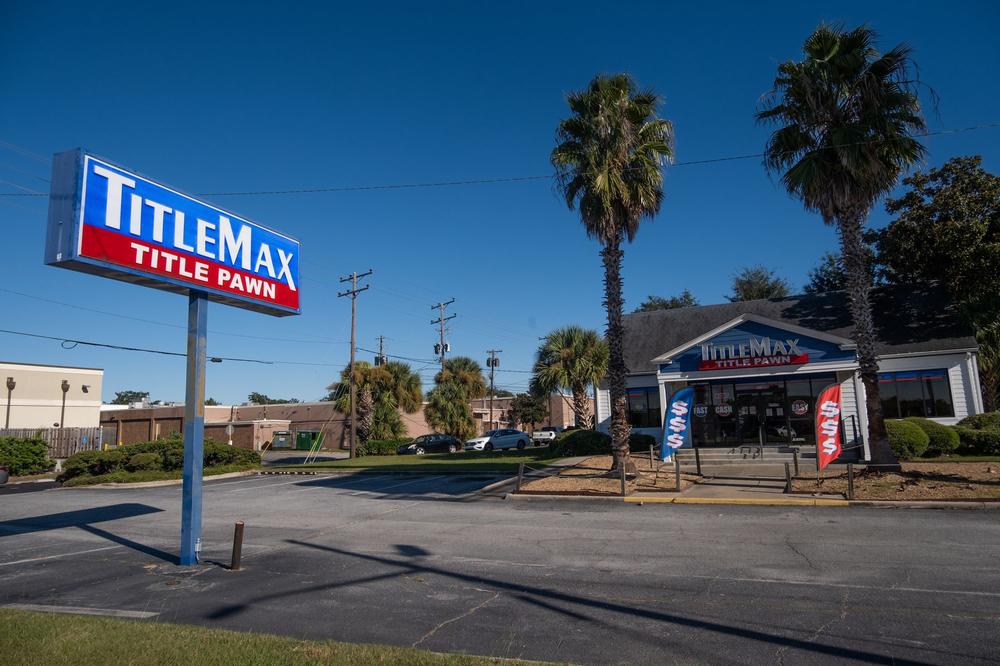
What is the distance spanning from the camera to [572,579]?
8688 millimetres

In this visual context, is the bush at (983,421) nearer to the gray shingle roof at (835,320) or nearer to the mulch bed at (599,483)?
the gray shingle roof at (835,320)

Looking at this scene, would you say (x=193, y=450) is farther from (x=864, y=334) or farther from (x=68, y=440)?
(x=68, y=440)

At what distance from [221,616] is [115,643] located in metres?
1.47

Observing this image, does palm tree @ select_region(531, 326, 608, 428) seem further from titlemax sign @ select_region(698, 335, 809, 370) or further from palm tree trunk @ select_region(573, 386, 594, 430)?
titlemax sign @ select_region(698, 335, 809, 370)

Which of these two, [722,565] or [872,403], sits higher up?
[872,403]

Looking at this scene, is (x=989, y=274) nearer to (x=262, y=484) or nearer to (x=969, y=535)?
(x=969, y=535)

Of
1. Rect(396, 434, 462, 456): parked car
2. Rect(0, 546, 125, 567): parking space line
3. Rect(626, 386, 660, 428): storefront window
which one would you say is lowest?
Rect(0, 546, 125, 567): parking space line

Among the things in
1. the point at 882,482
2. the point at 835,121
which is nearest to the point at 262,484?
the point at 882,482

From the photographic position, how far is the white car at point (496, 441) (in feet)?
133

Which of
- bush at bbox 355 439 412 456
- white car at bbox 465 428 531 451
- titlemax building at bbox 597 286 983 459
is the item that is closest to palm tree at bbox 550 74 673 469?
titlemax building at bbox 597 286 983 459

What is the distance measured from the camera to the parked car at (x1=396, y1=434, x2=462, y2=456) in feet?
134

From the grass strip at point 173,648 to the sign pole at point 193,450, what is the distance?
3662 millimetres

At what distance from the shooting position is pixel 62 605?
26.6ft

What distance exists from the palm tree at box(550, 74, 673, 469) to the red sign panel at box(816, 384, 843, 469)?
5.16m
